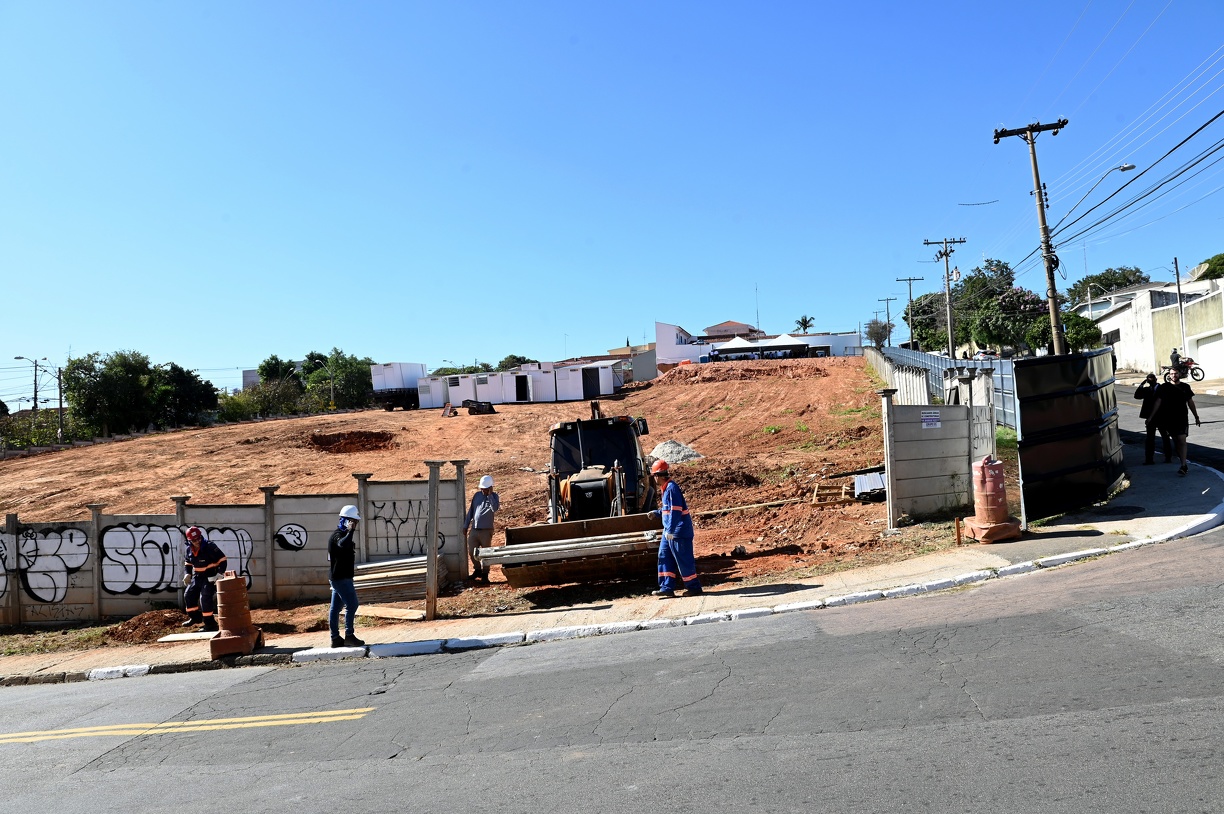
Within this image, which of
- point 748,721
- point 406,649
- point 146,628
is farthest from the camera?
point 146,628

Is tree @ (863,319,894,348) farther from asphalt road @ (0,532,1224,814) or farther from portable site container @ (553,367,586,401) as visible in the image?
asphalt road @ (0,532,1224,814)

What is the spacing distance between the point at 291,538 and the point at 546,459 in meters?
19.6

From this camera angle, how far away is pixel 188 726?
7.75 m

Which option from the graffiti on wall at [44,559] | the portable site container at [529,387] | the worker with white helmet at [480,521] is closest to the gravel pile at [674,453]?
the worker with white helmet at [480,521]

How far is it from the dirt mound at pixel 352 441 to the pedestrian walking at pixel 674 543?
32.4 metres

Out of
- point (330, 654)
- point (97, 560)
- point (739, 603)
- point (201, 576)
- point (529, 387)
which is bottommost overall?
point (330, 654)

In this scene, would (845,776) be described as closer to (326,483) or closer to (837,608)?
(837,608)

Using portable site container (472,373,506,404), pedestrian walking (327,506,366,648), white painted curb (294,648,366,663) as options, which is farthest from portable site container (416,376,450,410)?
white painted curb (294,648,366,663)

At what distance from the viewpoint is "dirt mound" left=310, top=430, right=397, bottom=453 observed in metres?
41.3

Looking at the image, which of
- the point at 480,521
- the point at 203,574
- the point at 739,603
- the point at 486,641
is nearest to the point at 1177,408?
the point at 739,603

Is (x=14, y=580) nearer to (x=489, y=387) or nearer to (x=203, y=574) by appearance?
(x=203, y=574)

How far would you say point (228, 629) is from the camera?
10.6 meters

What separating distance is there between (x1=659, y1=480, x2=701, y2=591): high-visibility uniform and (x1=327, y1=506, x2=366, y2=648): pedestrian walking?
3.93 metres

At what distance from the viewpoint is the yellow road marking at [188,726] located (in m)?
7.46
